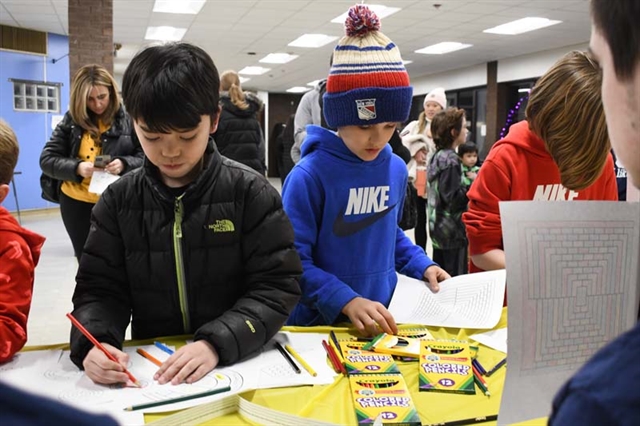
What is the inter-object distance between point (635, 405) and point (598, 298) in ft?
1.76

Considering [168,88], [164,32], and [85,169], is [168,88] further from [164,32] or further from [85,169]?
[164,32]

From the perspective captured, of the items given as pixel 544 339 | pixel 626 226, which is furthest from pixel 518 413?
pixel 626 226

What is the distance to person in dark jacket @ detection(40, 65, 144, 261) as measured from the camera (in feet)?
9.87

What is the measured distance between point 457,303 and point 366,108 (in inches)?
21.6

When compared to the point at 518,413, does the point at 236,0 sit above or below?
above

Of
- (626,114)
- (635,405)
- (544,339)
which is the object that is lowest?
(544,339)

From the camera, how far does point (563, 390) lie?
14.6 inches

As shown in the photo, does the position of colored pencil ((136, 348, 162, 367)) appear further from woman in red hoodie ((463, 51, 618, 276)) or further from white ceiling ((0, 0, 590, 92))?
white ceiling ((0, 0, 590, 92))

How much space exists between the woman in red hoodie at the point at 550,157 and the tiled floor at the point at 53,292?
2.52 m

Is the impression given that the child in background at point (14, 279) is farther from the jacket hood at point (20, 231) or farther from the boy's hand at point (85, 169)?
the boy's hand at point (85, 169)

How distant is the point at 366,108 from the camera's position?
150 centimetres

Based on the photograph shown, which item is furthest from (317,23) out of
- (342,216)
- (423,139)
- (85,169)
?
(342,216)

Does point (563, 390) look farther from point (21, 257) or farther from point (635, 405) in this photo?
point (21, 257)

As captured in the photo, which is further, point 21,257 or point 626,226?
point 21,257
